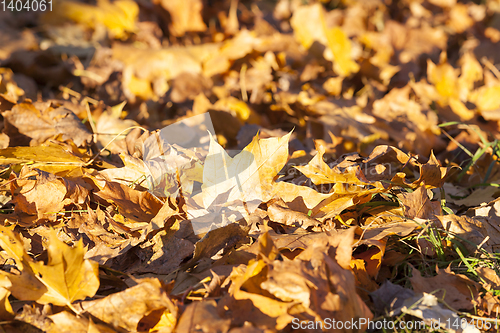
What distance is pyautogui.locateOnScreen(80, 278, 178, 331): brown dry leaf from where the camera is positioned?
2.88 feet

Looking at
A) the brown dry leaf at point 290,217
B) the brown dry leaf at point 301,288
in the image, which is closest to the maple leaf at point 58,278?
the brown dry leaf at point 301,288

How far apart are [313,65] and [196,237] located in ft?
6.13

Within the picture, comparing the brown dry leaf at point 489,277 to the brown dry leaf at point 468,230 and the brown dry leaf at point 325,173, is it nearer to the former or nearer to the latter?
the brown dry leaf at point 468,230

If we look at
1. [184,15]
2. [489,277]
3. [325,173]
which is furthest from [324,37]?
[489,277]

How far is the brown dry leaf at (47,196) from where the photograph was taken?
1217mm

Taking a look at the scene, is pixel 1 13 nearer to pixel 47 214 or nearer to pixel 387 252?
pixel 47 214

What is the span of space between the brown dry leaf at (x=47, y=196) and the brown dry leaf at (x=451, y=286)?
3.62 feet

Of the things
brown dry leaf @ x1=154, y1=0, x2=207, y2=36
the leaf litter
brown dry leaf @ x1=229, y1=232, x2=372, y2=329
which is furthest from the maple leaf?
brown dry leaf @ x1=154, y1=0, x2=207, y2=36

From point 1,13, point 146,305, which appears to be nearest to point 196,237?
point 146,305

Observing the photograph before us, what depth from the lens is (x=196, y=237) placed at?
115 centimetres

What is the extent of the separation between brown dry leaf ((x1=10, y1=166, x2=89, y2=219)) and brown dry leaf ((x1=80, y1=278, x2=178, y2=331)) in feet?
1.45

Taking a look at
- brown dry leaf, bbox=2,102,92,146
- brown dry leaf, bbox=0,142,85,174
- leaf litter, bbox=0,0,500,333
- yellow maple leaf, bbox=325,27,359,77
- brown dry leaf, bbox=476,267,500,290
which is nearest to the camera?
leaf litter, bbox=0,0,500,333

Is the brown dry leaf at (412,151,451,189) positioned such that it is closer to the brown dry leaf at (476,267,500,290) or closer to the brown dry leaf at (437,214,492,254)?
the brown dry leaf at (437,214,492,254)

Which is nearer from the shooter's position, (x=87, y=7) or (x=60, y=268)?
(x=60, y=268)
